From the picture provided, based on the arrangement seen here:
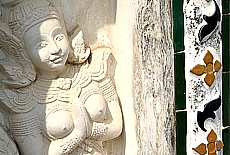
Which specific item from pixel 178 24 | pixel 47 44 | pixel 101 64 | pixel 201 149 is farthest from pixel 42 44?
pixel 201 149

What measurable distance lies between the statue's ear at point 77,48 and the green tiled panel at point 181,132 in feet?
0.86

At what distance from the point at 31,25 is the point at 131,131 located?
1.12 ft

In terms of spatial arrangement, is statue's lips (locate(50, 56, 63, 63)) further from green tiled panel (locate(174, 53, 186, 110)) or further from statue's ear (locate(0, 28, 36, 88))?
green tiled panel (locate(174, 53, 186, 110))

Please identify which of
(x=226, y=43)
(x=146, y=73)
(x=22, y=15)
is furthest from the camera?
(x=226, y=43)

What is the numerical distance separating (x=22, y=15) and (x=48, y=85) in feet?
0.54

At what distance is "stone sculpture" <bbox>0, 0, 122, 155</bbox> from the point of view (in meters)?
1.17

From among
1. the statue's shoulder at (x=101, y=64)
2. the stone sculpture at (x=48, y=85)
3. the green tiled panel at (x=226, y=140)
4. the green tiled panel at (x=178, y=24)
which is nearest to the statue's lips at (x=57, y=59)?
the stone sculpture at (x=48, y=85)

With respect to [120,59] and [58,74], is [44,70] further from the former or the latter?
[120,59]

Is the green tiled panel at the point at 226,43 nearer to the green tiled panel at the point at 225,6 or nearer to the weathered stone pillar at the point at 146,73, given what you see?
the green tiled panel at the point at 225,6

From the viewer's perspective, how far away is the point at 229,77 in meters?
1.45

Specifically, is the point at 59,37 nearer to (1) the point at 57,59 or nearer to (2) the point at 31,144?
(1) the point at 57,59

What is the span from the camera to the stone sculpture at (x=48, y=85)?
1.17 meters

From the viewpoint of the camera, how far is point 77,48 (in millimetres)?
1264

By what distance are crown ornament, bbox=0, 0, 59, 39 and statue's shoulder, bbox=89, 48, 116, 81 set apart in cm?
17
